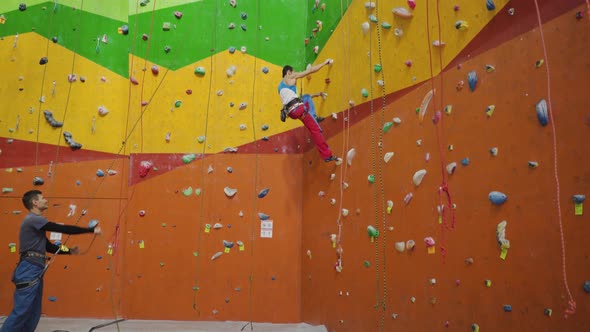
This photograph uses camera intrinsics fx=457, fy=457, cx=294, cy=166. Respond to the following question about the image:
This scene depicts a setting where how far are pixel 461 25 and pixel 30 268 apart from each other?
2777 mm

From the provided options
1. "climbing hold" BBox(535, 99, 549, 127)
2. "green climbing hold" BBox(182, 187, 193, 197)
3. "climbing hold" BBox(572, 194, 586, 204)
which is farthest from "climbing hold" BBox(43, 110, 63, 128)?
"climbing hold" BBox(572, 194, 586, 204)

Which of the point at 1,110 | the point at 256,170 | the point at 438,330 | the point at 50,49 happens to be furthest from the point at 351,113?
the point at 1,110

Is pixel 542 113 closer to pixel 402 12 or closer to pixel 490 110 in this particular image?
pixel 490 110

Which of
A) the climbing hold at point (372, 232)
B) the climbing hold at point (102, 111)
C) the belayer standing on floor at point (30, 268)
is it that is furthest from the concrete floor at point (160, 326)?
the climbing hold at point (102, 111)

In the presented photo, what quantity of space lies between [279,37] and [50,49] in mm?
2094

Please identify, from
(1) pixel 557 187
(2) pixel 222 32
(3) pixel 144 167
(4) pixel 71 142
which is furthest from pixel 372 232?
(4) pixel 71 142

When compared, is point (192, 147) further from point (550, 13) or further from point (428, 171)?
point (550, 13)

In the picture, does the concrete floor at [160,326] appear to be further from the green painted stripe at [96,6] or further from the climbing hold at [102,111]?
the green painted stripe at [96,6]

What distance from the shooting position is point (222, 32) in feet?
13.9

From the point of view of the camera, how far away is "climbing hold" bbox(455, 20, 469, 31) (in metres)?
2.10

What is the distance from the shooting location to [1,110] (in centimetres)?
412

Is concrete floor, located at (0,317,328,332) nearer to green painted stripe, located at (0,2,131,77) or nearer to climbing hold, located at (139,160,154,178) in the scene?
climbing hold, located at (139,160,154,178)

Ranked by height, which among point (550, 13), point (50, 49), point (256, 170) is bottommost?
point (256, 170)

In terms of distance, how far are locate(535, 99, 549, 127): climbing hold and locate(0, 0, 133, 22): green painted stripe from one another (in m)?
3.80
